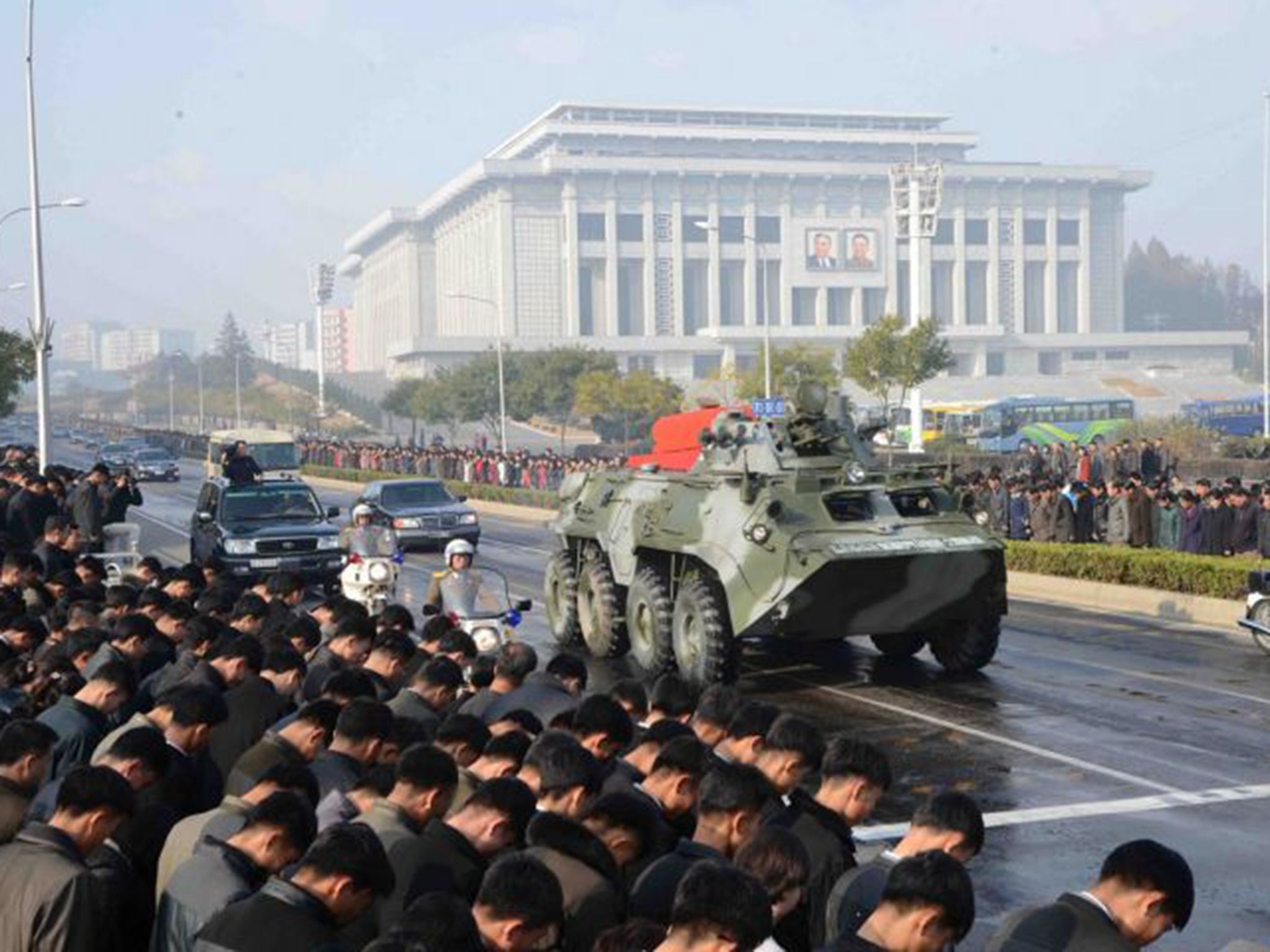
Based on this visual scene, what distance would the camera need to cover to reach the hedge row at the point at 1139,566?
23.5 metres

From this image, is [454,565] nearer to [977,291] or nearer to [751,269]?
[751,269]

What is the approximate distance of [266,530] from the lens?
2586cm

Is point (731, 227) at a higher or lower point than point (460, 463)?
higher

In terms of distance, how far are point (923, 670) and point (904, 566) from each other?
7.99 ft

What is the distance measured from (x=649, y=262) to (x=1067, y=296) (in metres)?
35.5

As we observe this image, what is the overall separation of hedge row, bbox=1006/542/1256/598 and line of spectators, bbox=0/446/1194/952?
1519cm

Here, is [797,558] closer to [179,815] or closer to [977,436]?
[179,815]

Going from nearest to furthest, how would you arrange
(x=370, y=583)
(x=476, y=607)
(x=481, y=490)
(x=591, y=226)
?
(x=476, y=607), (x=370, y=583), (x=481, y=490), (x=591, y=226)

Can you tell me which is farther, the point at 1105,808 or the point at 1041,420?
the point at 1041,420

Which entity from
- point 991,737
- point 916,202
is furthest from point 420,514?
point 916,202

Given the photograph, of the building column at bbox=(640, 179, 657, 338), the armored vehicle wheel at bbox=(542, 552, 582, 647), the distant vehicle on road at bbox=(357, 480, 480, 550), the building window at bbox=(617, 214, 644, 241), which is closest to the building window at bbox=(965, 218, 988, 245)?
the building column at bbox=(640, 179, 657, 338)

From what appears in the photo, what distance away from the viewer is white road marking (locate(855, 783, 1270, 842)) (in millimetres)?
12055

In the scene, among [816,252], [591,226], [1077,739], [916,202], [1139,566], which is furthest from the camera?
[591,226]

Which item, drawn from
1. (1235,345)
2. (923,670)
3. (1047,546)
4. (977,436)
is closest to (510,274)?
(1235,345)
